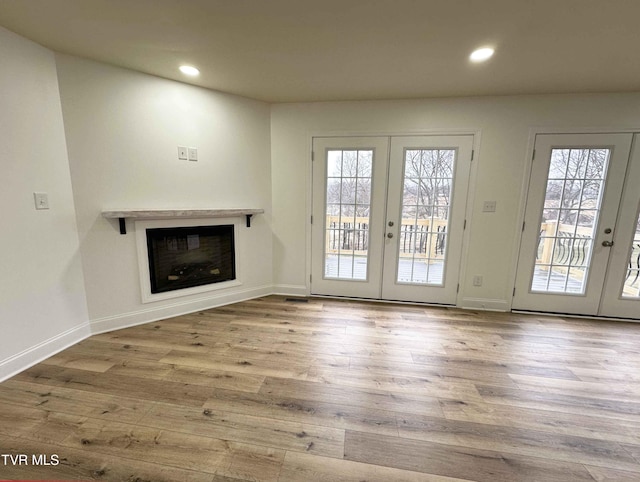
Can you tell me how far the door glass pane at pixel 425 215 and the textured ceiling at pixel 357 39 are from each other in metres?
0.74

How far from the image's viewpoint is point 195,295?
3043mm

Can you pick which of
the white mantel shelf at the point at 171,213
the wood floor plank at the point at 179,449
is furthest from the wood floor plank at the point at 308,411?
the white mantel shelf at the point at 171,213

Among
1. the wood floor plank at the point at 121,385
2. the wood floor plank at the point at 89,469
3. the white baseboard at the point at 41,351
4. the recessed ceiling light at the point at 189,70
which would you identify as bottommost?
the wood floor plank at the point at 89,469

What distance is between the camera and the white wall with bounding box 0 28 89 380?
1.84m

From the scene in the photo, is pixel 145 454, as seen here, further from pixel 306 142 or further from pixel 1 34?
pixel 306 142

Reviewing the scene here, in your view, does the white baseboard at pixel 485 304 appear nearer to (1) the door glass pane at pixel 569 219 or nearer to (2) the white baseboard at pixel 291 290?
(1) the door glass pane at pixel 569 219

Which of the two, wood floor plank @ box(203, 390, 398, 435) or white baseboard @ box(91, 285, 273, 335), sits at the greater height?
white baseboard @ box(91, 285, 273, 335)

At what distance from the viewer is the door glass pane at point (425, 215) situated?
306 centimetres

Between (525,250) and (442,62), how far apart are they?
7.33 ft

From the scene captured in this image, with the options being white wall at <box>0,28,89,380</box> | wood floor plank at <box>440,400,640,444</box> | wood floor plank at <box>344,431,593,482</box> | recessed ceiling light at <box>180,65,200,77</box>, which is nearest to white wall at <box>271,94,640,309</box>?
recessed ceiling light at <box>180,65,200,77</box>

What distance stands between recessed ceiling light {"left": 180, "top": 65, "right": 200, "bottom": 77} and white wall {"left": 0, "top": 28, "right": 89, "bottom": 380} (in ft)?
3.03

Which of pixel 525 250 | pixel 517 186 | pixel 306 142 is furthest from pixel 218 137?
pixel 525 250

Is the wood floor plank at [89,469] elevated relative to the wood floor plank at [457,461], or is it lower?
lower

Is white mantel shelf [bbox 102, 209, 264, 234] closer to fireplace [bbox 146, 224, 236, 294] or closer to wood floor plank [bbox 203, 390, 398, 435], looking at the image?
fireplace [bbox 146, 224, 236, 294]
